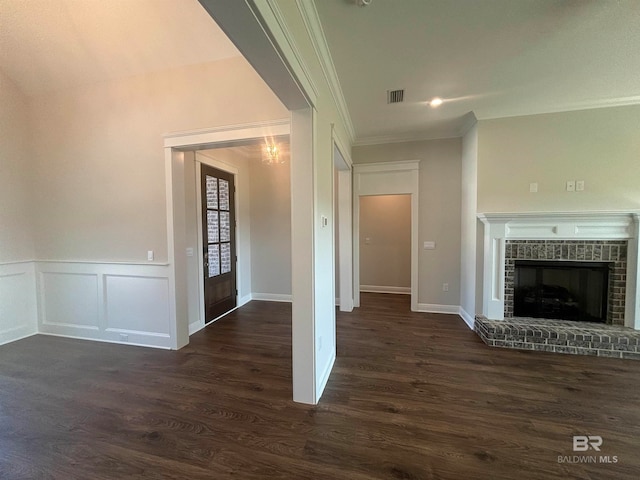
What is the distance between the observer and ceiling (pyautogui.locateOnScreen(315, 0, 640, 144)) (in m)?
1.81

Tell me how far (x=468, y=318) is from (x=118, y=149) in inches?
204

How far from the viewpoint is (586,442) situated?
1.68 meters

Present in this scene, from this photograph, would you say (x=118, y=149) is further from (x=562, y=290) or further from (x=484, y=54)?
(x=562, y=290)

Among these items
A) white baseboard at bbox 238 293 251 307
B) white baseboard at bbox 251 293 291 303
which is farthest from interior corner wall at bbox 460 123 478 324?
white baseboard at bbox 238 293 251 307

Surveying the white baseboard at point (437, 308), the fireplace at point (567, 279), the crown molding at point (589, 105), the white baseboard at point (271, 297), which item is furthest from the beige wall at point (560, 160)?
the white baseboard at point (271, 297)

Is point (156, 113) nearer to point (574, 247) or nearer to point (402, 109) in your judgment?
point (402, 109)

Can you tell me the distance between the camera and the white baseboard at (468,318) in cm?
358

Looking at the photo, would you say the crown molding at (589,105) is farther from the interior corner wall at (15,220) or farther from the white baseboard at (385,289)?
the interior corner wall at (15,220)

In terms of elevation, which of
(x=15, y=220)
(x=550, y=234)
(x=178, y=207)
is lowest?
(x=550, y=234)

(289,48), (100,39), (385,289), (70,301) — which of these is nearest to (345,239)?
(385,289)

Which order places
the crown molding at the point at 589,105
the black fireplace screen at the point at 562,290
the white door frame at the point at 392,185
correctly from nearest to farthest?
Answer: the crown molding at the point at 589,105 < the black fireplace screen at the point at 562,290 < the white door frame at the point at 392,185

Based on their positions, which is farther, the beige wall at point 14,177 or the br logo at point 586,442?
the beige wall at point 14,177

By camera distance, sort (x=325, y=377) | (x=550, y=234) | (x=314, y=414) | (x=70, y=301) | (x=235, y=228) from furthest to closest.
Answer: (x=235, y=228) → (x=70, y=301) → (x=550, y=234) → (x=325, y=377) → (x=314, y=414)

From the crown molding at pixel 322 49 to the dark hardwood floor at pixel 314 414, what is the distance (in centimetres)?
280
